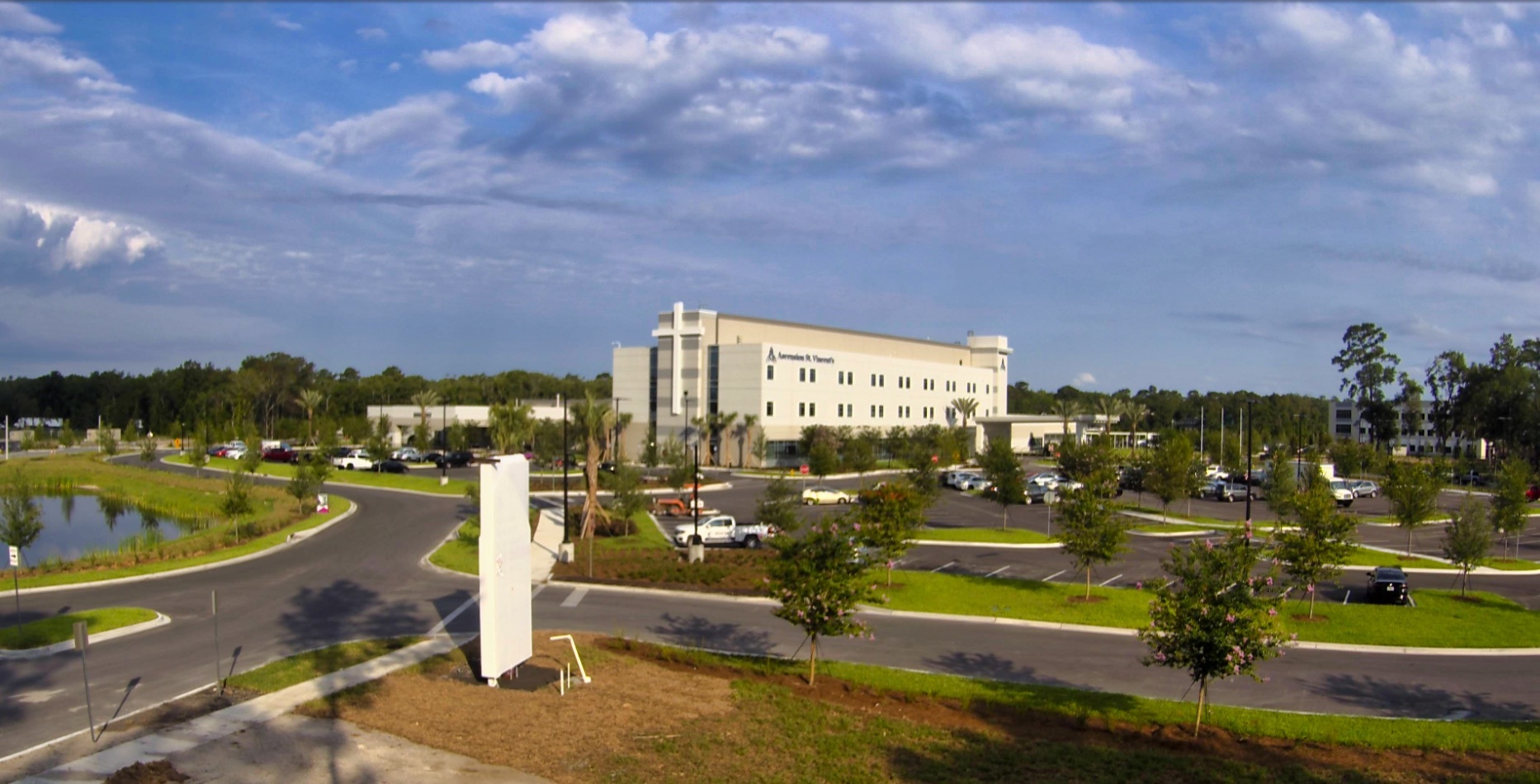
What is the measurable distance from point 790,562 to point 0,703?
518 inches

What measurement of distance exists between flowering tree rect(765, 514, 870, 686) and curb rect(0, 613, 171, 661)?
13.1m

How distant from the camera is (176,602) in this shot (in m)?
26.2

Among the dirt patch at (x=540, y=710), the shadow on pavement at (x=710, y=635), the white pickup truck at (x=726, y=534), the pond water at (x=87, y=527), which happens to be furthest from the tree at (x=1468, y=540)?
the pond water at (x=87, y=527)

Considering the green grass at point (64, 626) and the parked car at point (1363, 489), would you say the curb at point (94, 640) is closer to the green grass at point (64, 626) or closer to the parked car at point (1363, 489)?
the green grass at point (64, 626)

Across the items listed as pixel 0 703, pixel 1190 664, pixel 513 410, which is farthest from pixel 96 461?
pixel 1190 664

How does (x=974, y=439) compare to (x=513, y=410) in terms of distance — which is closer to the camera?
(x=513, y=410)

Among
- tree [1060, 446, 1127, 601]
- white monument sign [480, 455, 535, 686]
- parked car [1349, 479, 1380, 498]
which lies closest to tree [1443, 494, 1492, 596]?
tree [1060, 446, 1127, 601]

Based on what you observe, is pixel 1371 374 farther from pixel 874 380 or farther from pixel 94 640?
pixel 94 640

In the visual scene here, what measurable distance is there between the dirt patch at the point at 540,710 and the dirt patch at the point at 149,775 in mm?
2755

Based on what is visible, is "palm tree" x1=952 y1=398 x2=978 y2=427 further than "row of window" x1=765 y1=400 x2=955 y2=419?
Yes

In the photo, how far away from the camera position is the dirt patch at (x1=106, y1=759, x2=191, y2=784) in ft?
39.5

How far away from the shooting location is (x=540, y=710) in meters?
15.7

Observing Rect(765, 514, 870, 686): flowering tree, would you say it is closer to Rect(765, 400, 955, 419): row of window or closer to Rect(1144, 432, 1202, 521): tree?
Rect(1144, 432, 1202, 521): tree

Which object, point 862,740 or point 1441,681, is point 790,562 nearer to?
point 862,740
